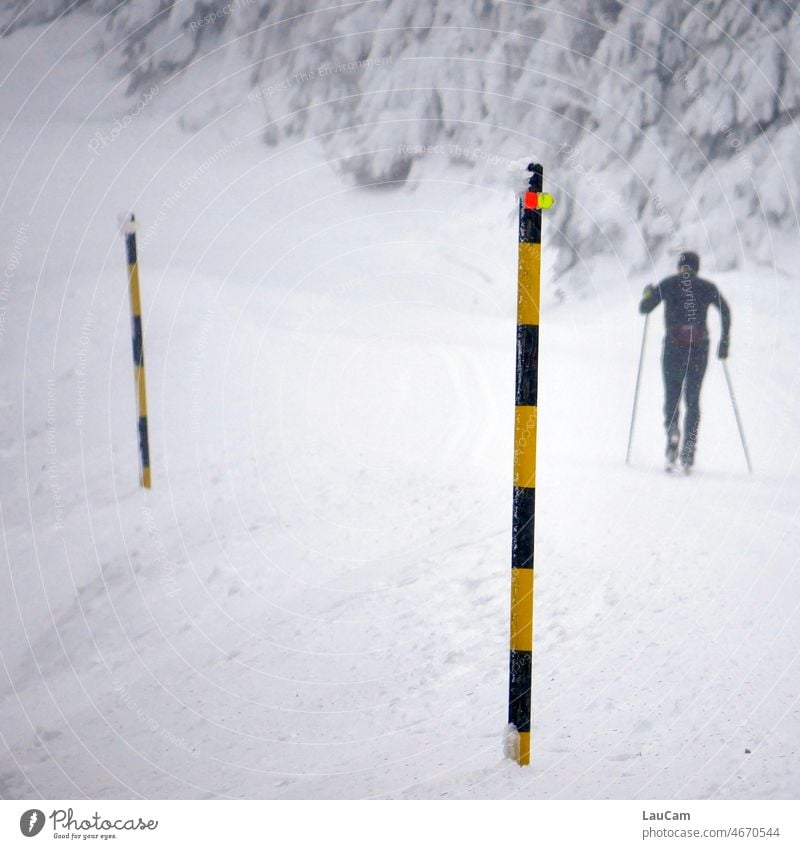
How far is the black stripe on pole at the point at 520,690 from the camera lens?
74.2 inches

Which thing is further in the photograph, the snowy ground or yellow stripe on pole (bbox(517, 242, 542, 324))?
the snowy ground

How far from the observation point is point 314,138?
5840 millimetres

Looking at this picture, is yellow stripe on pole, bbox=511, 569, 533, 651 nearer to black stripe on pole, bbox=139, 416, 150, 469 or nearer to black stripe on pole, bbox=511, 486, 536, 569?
black stripe on pole, bbox=511, 486, 536, 569

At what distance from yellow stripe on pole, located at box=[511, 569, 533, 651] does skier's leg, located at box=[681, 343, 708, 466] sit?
2393mm

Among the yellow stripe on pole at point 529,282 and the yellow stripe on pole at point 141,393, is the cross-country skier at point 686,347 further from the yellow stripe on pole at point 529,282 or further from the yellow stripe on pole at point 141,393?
the yellow stripe on pole at point 141,393

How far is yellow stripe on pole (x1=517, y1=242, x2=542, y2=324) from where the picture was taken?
5.79 ft

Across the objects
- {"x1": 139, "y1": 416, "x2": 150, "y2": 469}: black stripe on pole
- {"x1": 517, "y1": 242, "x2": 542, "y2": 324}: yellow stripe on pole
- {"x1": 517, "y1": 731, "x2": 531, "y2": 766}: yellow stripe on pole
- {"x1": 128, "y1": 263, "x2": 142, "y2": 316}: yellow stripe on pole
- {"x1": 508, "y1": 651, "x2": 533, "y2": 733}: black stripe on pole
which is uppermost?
{"x1": 128, "y1": 263, "x2": 142, "y2": 316}: yellow stripe on pole

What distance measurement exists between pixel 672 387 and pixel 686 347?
235 millimetres

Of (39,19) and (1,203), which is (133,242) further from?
(1,203)

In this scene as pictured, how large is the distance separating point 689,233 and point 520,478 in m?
5.09

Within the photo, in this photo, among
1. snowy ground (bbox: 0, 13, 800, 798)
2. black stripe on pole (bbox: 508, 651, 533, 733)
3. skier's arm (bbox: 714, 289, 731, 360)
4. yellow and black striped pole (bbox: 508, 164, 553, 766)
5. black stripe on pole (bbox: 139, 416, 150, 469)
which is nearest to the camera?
yellow and black striped pole (bbox: 508, 164, 553, 766)

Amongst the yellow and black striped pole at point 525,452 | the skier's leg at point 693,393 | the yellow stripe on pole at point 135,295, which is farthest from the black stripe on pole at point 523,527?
the skier's leg at point 693,393

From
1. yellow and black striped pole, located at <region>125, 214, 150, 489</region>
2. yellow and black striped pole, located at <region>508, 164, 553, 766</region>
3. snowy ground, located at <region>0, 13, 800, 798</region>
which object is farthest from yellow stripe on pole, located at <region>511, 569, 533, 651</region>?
yellow and black striped pole, located at <region>125, 214, 150, 489</region>
